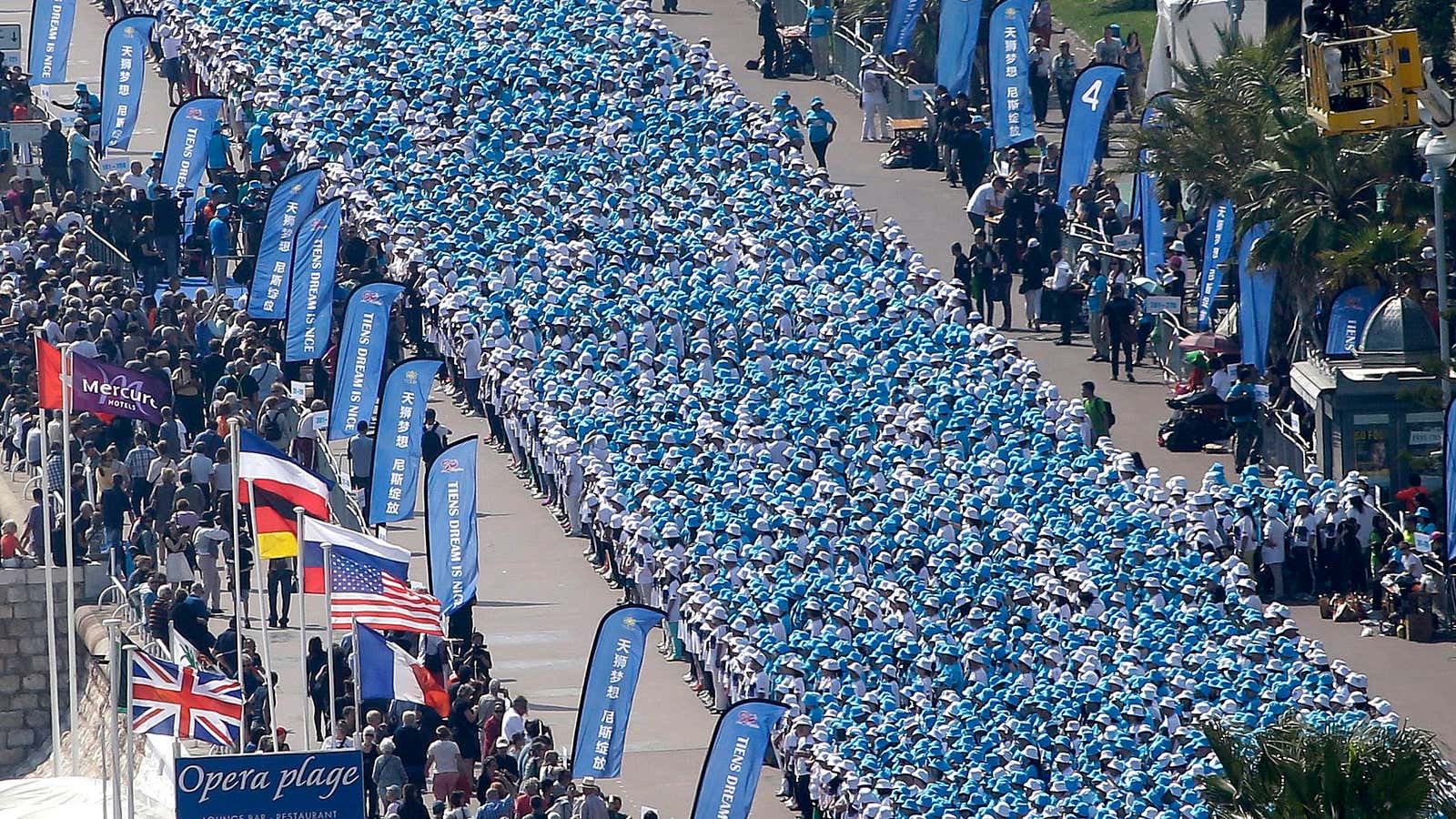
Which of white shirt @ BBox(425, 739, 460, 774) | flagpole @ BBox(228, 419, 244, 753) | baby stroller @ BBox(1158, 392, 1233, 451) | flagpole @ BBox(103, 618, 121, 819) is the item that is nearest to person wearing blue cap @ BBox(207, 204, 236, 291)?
flagpole @ BBox(228, 419, 244, 753)

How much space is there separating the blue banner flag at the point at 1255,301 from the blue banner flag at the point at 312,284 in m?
12.0

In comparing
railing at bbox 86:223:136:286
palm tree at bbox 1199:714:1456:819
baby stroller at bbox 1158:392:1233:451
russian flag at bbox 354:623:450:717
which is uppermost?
A: railing at bbox 86:223:136:286

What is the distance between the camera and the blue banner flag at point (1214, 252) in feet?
164

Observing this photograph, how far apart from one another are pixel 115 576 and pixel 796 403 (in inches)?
339

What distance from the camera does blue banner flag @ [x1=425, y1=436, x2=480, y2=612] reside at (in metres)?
41.5

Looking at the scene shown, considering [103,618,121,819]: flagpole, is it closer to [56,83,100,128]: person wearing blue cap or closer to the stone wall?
the stone wall

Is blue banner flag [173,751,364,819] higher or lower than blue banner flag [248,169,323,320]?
lower

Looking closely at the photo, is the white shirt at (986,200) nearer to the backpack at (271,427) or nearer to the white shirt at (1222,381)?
the white shirt at (1222,381)

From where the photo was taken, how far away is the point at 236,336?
4978 centimetres

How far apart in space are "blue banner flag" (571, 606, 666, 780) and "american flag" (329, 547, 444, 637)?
2.21 m

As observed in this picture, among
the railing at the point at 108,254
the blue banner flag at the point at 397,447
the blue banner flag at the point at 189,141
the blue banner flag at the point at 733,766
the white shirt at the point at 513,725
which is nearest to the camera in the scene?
the blue banner flag at the point at 733,766

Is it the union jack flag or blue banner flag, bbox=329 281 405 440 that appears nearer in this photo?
the union jack flag

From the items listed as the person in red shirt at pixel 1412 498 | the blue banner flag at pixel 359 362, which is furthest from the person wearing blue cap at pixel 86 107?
the person in red shirt at pixel 1412 498

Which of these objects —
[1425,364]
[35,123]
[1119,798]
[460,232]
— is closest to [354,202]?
[460,232]
